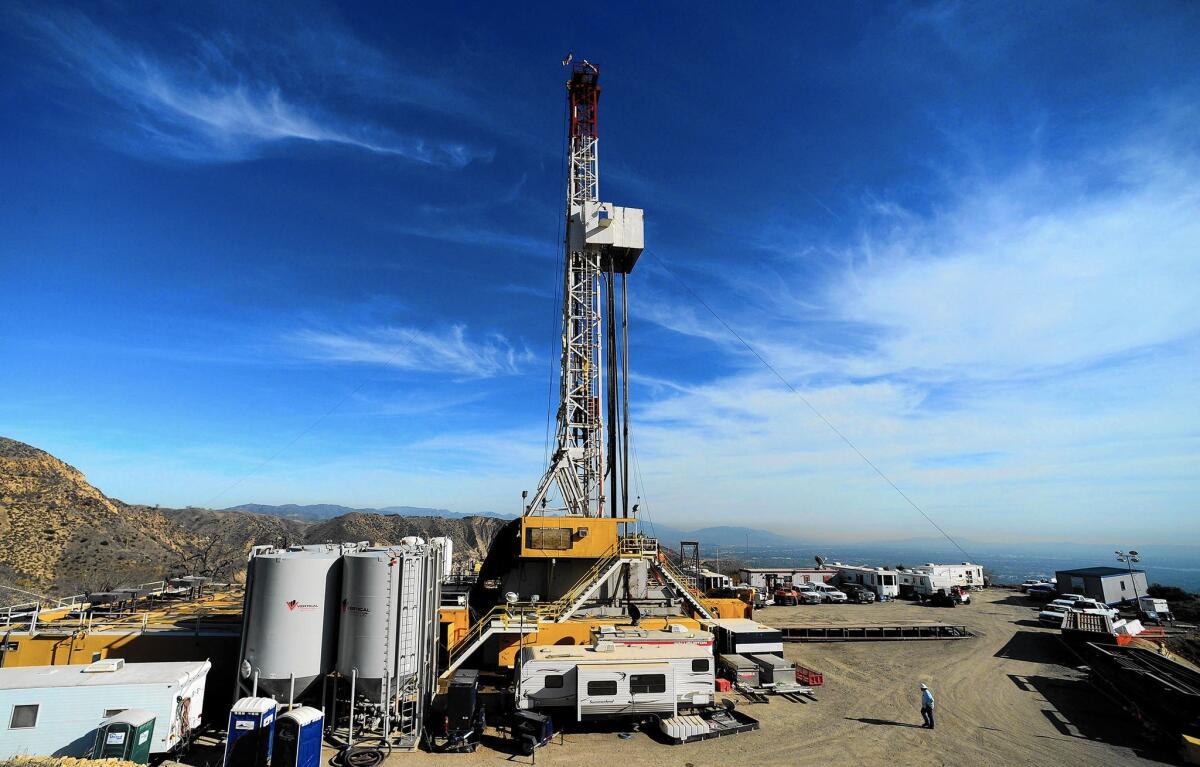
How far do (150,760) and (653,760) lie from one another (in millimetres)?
10924

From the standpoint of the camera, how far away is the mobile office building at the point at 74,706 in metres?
11.7

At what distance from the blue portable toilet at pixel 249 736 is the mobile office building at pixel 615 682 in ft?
18.1

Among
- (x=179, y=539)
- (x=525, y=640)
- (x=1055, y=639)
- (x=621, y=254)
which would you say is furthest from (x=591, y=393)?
(x=179, y=539)

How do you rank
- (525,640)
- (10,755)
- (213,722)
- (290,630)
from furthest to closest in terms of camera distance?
(525,640) < (213,722) < (290,630) < (10,755)

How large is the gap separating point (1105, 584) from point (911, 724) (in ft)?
105

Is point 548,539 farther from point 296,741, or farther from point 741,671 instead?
point 296,741

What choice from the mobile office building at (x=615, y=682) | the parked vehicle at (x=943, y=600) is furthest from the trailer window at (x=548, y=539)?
the parked vehicle at (x=943, y=600)

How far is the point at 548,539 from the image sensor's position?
19.8 metres

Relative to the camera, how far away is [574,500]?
25.7 metres

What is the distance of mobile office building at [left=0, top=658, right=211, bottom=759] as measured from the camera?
38.4 feet

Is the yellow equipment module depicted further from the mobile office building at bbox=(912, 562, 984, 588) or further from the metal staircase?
the mobile office building at bbox=(912, 562, 984, 588)

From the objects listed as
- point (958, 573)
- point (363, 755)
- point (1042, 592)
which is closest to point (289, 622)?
point (363, 755)

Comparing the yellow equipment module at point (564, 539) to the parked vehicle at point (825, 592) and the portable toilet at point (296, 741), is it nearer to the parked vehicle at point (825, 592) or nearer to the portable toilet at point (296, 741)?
the portable toilet at point (296, 741)

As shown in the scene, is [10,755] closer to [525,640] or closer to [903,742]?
[525,640]
